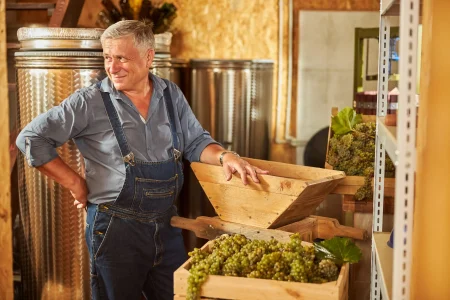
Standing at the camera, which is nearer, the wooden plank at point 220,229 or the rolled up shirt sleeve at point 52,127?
the wooden plank at point 220,229

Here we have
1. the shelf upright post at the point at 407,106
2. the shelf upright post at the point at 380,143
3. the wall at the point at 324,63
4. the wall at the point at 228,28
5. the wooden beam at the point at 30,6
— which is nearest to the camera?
the shelf upright post at the point at 407,106

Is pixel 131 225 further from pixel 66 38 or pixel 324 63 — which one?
pixel 324 63

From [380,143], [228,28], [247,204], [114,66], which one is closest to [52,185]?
[114,66]

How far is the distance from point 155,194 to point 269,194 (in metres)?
0.60

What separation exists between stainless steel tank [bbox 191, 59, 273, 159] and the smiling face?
2958 mm

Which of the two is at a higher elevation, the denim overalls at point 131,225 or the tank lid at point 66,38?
the tank lid at point 66,38

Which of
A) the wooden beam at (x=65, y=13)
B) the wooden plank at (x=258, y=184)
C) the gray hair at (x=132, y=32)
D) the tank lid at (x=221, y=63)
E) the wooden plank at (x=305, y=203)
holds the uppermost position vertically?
the wooden beam at (x=65, y=13)

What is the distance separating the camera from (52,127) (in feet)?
10.7

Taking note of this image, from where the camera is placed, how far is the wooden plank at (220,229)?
3091 millimetres

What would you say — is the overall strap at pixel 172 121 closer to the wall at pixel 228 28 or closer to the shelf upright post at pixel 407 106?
the shelf upright post at pixel 407 106

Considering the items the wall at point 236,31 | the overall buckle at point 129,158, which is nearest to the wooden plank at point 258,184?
the overall buckle at point 129,158

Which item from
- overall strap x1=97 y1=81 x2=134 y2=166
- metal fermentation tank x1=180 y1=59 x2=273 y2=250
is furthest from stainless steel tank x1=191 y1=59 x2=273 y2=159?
overall strap x1=97 y1=81 x2=134 y2=166

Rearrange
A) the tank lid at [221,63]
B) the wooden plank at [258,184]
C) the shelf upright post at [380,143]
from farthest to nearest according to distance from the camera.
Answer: the tank lid at [221,63], the wooden plank at [258,184], the shelf upright post at [380,143]

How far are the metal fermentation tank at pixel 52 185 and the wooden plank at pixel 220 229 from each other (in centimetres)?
91
